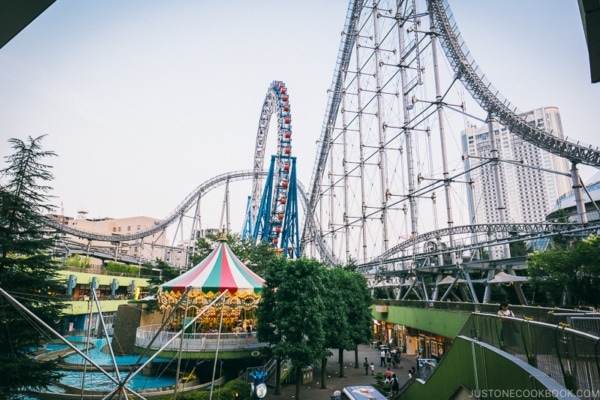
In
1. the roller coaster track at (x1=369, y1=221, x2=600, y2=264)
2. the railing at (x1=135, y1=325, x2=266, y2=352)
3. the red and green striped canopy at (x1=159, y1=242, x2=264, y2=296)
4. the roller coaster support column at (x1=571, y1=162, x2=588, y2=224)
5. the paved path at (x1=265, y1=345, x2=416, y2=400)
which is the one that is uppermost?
the roller coaster support column at (x1=571, y1=162, x2=588, y2=224)

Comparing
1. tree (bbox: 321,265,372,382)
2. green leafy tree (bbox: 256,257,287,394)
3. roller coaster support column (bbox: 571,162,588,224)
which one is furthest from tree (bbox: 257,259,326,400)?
roller coaster support column (bbox: 571,162,588,224)

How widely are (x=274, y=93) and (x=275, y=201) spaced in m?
13.6

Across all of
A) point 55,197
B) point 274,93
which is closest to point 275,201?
point 274,93

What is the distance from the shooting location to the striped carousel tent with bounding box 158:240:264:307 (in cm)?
1734

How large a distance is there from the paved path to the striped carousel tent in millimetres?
4666

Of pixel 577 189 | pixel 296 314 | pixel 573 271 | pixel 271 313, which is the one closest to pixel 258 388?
pixel 296 314

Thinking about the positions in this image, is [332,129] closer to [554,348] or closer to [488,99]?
[488,99]

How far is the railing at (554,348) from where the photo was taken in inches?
167

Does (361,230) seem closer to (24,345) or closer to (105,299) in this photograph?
(105,299)

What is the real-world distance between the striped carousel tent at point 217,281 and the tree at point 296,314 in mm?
1442

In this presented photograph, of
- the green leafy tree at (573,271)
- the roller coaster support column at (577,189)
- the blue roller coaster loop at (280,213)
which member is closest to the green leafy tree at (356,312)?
the green leafy tree at (573,271)

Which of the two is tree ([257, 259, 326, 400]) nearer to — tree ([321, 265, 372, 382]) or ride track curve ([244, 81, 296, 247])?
tree ([321, 265, 372, 382])

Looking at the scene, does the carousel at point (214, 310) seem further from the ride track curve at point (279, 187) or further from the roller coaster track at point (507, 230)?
the ride track curve at point (279, 187)

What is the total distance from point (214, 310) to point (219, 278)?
3.15m
